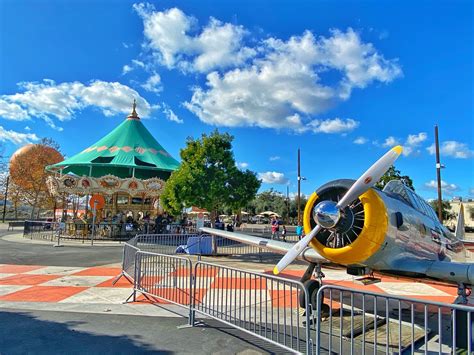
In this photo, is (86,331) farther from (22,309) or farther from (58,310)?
(22,309)

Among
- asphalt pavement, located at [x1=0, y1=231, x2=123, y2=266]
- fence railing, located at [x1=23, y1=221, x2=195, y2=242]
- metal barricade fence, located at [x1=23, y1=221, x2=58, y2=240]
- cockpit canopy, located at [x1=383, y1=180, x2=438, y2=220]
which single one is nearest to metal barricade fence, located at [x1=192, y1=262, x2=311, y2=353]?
cockpit canopy, located at [x1=383, y1=180, x2=438, y2=220]

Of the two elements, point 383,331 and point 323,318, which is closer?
point 383,331

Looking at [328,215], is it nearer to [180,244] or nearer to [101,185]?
[180,244]

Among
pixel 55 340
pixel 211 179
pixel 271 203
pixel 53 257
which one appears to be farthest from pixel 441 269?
pixel 271 203

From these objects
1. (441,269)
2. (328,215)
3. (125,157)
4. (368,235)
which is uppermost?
(125,157)

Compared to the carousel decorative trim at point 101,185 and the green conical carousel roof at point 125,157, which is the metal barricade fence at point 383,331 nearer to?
the carousel decorative trim at point 101,185

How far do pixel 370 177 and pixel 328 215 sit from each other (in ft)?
2.80

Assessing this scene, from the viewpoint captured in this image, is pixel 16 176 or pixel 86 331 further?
pixel 16 176

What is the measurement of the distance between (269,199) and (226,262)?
7013 centimetres

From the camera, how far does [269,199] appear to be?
82938mm

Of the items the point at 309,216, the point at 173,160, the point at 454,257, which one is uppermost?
the point at 173,160

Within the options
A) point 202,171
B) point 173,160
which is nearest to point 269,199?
point 173,160

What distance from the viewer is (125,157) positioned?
92.5 feet

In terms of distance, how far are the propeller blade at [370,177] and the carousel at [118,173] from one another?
19354 mm
